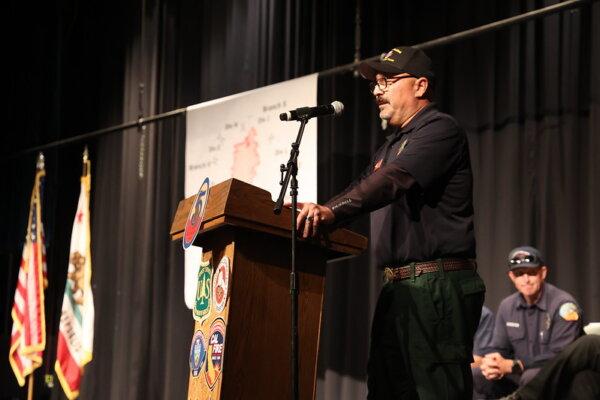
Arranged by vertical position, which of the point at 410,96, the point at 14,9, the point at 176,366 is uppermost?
the point at 14,9

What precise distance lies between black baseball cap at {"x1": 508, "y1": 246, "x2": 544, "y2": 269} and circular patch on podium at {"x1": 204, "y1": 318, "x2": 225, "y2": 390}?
8.27ft

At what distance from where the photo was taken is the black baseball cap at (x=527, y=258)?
427cm

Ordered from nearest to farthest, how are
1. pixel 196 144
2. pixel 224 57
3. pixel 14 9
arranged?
pixel 196 144 → pixel 224 57 → pixel 14 9

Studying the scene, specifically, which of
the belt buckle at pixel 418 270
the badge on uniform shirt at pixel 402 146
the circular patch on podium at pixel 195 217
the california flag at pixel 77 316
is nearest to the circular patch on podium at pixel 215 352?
the circular patch on podium at pixel 195 217

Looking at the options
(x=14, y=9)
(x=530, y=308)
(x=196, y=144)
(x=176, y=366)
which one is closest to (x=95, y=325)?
(x=176, y=366)

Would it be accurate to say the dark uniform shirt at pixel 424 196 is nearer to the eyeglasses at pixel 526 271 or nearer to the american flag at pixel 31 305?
the eyeglasses at pixel 526 271

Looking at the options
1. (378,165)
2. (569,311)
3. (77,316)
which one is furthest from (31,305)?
(378,165)

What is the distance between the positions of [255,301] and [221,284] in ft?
0.34

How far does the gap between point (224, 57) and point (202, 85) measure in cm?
29

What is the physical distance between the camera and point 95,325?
21.0 feet

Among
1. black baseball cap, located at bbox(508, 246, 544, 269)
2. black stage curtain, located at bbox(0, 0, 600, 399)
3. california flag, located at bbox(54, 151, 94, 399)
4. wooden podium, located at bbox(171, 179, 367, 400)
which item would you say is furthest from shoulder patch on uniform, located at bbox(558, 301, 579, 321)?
california flag, located at bbox(54, 151, 94, 399)

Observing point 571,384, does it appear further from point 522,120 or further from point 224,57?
point 224,57

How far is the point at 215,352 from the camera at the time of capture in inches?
84.3

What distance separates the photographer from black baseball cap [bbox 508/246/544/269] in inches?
168
